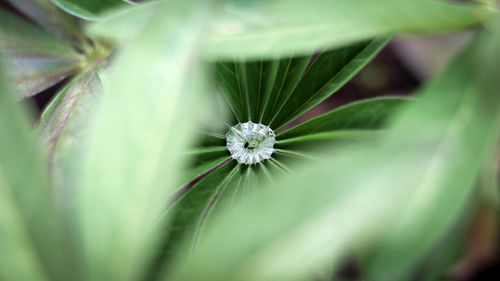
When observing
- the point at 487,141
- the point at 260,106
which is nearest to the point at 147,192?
the point at 487,141

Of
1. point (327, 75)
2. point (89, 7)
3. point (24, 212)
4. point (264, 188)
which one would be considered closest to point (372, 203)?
point (264, 188)

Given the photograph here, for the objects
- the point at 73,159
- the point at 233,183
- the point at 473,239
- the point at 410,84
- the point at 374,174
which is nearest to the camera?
the point at 374,174

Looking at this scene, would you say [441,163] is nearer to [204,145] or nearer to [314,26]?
[314,26]

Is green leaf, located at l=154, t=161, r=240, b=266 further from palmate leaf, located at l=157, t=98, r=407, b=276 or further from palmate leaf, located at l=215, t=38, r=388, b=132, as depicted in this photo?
palmate leaf, located at l=215, t=38, r=388, b=132

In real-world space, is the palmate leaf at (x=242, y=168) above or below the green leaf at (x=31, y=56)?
below

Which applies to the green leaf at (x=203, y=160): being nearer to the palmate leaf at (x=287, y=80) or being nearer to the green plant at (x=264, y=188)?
the palmate leaf at (x=287, y=80)

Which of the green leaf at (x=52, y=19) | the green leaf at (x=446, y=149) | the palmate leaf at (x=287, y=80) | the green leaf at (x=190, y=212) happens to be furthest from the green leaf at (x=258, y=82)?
the green leaf at (x=52, y=19)

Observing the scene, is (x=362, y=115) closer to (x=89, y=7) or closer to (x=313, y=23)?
(x=313, y=23)
